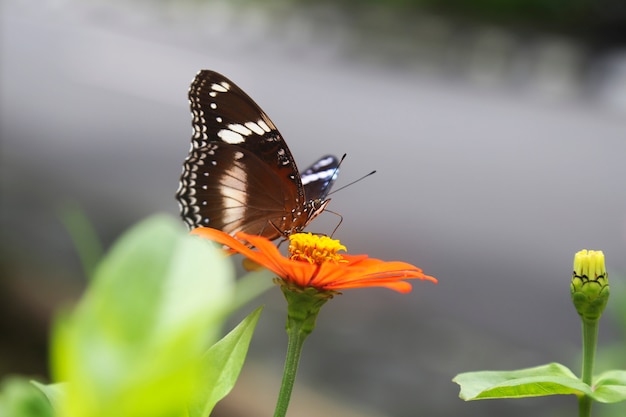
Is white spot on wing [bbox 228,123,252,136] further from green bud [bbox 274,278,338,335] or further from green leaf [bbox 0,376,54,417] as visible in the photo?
green leaf [bbox 0,376,54,417]

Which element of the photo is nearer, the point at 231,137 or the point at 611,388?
the point at 611,388

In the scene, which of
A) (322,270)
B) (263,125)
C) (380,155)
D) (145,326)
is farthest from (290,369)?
(380,155)

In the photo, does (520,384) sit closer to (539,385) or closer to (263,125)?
(539,385)

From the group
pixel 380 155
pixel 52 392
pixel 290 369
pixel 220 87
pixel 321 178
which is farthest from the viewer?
pixel 380 155

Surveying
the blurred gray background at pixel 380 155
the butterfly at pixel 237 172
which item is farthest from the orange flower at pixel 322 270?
the butterfly at pixel 237 172

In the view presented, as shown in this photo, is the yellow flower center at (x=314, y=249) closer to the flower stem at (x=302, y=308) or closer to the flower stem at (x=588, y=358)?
the flower stem at (x=302, y=308)

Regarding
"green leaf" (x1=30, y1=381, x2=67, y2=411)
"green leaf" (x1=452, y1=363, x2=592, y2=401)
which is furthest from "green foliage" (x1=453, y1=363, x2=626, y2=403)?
"green leaf" (x1=30, y1=381, x2=67, y2=411)
